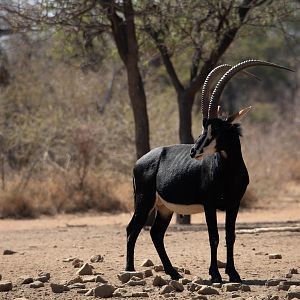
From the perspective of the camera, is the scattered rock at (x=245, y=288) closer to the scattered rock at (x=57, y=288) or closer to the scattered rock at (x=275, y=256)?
the scattered rock at (x=57, y=288)

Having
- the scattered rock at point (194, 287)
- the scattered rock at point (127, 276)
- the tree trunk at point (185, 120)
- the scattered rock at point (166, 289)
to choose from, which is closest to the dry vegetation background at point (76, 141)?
the tree trunk at point (185, 120)

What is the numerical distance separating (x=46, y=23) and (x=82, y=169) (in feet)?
26.3

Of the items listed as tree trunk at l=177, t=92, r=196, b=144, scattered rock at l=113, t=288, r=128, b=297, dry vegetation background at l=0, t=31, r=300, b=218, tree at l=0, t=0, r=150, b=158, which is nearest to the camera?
scattered rock at l=113, t=288, r=128, b=297

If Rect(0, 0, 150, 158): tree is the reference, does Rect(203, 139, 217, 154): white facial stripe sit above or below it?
below

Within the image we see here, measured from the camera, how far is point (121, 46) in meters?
17.1

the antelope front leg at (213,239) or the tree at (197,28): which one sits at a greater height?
the tree at (197,28)

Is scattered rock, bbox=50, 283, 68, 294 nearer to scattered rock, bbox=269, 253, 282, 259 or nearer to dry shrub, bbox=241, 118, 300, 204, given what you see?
scattered rock, bbox=269, 253, 282, 259

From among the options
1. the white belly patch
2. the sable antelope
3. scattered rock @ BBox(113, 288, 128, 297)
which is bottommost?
scattered rock @ BBox(113, 288, 128, 297)

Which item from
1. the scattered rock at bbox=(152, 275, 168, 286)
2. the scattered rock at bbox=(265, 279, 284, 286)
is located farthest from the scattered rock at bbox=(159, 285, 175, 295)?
the scattered rock at bbox=(265, 279, 284, 286)

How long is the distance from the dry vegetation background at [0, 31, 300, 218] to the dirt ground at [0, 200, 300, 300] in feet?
7.03

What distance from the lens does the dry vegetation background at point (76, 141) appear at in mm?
→ 22484

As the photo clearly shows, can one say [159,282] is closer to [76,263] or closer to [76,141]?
[76,263]

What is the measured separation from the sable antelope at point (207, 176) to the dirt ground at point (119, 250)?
2.36ft

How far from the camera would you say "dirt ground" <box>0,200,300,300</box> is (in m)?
9.71
